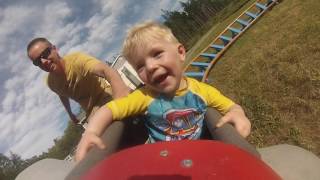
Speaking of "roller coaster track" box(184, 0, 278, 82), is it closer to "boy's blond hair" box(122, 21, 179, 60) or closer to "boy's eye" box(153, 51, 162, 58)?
"boy's blond hair" box(122, 21, 179, 60)

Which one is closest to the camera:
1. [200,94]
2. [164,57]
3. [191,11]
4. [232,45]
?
[164,57]

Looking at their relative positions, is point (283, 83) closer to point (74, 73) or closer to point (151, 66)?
point (74, 73)

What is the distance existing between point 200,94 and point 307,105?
2.00m

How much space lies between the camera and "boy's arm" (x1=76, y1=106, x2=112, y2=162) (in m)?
2.28

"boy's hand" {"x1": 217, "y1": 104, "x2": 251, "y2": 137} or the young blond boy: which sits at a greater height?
the young blond boy

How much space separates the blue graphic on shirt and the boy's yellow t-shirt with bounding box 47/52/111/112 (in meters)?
1.52

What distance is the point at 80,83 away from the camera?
4.43 meters

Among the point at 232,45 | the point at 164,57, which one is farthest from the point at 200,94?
the point at 232,45

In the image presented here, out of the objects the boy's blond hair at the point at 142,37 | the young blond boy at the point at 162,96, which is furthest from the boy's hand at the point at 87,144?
the boy's blond hair at the point at 142,37

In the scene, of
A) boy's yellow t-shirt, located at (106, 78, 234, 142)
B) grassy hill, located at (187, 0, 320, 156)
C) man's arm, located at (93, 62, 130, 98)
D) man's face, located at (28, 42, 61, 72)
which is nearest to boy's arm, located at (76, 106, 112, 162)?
boy's yellow t-shirt, located at (106, 78, 234, 142)

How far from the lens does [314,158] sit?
218cm

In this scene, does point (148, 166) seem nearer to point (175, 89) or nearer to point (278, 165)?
point (278, 165)

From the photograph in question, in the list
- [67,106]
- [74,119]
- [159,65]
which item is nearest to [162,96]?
[159,65]

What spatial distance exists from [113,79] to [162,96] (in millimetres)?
1106
